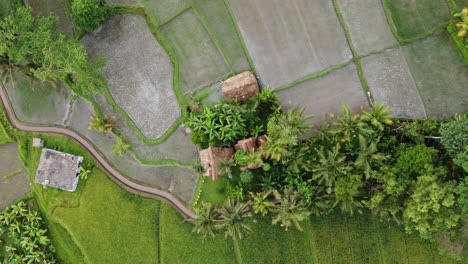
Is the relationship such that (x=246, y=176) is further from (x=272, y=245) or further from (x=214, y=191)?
(x=272, y=245)

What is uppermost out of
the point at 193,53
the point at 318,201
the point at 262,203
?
the point at 193,53

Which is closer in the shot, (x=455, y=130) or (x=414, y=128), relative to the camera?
(x=455, y=130)

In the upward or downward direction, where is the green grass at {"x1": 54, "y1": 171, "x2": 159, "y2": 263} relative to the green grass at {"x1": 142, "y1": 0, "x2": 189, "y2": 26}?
downward

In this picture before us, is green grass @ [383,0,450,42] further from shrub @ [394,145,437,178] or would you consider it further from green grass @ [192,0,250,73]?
green grass @ [192,0,250,73]

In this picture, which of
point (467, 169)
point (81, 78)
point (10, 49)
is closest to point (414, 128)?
point (467, 169)

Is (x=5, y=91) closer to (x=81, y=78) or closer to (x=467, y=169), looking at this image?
(x=81, y=78)

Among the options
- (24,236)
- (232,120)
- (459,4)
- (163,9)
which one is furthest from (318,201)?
(24,236)

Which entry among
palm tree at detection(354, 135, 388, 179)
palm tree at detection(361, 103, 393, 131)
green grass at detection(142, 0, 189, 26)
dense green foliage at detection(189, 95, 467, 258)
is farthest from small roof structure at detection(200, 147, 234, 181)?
green grass at detection(142, 0, 189, 26)
